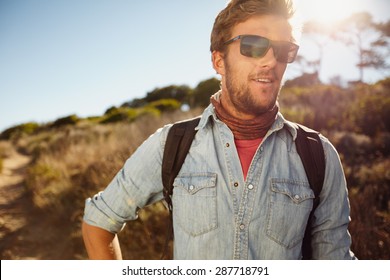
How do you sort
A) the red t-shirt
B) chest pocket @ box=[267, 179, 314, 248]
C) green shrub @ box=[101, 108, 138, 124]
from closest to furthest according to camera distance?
chest pocket @ box=[267, 179, 314, 248] → the red t-shirt → green shrub @ box=[101, 108, 138, 124]

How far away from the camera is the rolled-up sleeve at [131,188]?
4.80 feet

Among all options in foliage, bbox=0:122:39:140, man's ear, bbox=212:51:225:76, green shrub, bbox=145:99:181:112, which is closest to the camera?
man's ear, bbox=212:51:225:76

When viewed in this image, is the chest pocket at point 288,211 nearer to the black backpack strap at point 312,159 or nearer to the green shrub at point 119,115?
the black backpack strap at point 312,159

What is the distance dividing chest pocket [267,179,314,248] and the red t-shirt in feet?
0.55

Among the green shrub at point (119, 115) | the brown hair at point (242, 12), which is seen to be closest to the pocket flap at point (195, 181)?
the brown hair at point (242, 12)

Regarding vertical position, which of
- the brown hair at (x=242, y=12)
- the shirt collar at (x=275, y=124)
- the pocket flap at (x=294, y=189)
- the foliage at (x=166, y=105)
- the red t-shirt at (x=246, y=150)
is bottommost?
the foliage at (x=166, y=105)

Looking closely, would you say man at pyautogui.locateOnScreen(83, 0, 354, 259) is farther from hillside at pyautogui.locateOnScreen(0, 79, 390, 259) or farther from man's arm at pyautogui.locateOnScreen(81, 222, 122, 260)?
hillside at pyautogui.locateOnScreen(0, 79, 390, 259)

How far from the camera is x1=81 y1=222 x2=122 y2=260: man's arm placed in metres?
1.50

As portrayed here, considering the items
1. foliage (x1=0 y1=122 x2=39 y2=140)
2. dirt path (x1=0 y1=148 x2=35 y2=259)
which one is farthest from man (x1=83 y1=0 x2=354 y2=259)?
foliage (x1=0 y1=122 x2=39 y2=140)

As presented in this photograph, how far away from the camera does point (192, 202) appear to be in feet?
4.68

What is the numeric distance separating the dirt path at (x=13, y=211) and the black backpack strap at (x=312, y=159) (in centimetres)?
370
